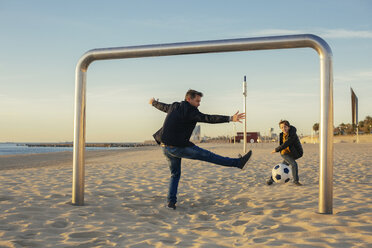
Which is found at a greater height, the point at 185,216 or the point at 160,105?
the point at 160,105

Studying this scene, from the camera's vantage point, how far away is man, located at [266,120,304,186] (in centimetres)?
660

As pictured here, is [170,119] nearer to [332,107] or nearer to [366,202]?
[332,107]

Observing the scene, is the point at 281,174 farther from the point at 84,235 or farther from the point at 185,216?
the point at 84,235

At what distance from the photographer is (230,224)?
408cm

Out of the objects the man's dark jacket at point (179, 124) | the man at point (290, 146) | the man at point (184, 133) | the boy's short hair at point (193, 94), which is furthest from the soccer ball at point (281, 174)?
the boy's short hair at point (193, 94)

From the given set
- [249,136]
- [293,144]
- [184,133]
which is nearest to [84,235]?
[184,133]

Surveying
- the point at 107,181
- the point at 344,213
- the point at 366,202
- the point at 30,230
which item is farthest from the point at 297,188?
the point at 30,230

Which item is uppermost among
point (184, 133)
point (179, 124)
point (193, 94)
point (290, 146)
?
point (193, 94)

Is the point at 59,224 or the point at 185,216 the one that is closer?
the point at 59,224

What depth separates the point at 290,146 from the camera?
6.72m

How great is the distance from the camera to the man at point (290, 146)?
660 centimetres

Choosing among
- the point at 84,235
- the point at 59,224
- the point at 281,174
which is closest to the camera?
the point at 84,235

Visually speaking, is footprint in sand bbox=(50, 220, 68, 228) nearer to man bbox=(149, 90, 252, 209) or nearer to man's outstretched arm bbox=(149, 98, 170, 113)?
man bbox=(149, 90, 252, 209)

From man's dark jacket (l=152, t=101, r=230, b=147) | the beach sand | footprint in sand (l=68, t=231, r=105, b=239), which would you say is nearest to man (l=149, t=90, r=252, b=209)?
man's dark jacket (l=152, t=101, r=230, b=147)
